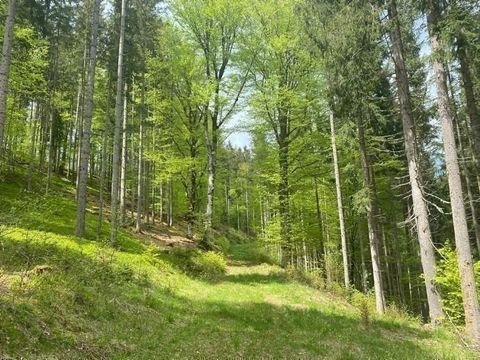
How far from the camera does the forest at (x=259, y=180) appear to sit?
29.5 feet

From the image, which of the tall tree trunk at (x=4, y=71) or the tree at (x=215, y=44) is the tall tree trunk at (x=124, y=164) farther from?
the tall tree trunk at (x=4, y=71)

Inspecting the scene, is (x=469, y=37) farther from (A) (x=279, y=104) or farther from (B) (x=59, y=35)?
(B) (x=59, y=35)

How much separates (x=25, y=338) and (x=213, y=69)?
756 inches

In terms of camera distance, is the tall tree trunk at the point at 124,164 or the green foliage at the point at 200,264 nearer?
the green foliage at the point at 200,264

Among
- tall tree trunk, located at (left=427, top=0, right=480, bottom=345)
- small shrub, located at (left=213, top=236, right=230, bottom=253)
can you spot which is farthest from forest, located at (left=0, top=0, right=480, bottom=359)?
small shrub, located at (left=213, top=236, right=230, bottom=253)

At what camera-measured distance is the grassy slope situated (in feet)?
22.7

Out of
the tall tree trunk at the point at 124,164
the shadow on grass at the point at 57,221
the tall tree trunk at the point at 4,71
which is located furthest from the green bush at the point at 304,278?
the tall tree trunk at the point at 4,71

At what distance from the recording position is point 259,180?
24891 millimetres

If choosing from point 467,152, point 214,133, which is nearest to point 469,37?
point 214,133

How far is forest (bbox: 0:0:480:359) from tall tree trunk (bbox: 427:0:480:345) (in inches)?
1.8

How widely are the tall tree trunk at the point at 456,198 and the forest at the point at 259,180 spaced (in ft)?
0.15

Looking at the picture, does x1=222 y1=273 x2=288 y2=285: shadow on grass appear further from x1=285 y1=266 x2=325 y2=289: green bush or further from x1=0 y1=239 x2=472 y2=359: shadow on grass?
x1=0 y1=239 x2=472 y2=359: shadow on grass

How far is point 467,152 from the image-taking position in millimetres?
26094

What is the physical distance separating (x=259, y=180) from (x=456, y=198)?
15031mm
